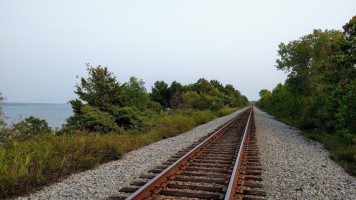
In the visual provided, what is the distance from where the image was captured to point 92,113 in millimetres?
13320

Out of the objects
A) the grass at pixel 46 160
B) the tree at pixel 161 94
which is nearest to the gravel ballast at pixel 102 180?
the grass at pixel 46 160

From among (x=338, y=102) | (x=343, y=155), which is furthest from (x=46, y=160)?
(x=338, y=102)

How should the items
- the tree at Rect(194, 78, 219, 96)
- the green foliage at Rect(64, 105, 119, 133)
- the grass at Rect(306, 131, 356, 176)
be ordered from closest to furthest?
1. the grass at Rect(306, 131, 356, 176)
2. the green foliage at Rect(64, 105, 119, 133)
3. the tree at Rect(194, 78, 219, 96)

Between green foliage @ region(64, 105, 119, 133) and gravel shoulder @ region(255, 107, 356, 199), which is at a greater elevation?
green foliage @ region(64, 105, 119, 133)

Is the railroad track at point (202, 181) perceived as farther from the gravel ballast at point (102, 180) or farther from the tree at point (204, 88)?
the tree at point (204, 88)

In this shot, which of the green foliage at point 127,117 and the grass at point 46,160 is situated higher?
the green foliage at point 127,117

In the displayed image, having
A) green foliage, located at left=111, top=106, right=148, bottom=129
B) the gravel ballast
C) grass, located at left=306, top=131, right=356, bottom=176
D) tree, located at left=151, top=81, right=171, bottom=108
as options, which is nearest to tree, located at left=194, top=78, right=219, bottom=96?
tree, located at left=151, top=81, right=171, bottom=108

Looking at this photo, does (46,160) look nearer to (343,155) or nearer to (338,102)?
(343,155)

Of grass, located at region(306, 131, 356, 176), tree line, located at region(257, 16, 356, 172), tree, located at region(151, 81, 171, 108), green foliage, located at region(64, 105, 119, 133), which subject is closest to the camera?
grass, located at region(306, 131, 356, 176)

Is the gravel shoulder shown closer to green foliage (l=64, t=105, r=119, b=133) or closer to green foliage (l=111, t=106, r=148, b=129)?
green foliage (l=64, t=105, r=119, b=133)

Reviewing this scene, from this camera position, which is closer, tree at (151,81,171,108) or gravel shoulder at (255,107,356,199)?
gravel shoulder at (255,107,356,199)

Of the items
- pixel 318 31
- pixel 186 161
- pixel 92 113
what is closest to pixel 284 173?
pixel 186 161

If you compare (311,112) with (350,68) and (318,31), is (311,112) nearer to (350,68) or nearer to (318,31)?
(350,68)

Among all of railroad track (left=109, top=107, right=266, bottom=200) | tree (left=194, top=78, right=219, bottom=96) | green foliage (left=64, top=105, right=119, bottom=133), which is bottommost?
railroad track (left=109, top=107, right=266, bottom=200)
